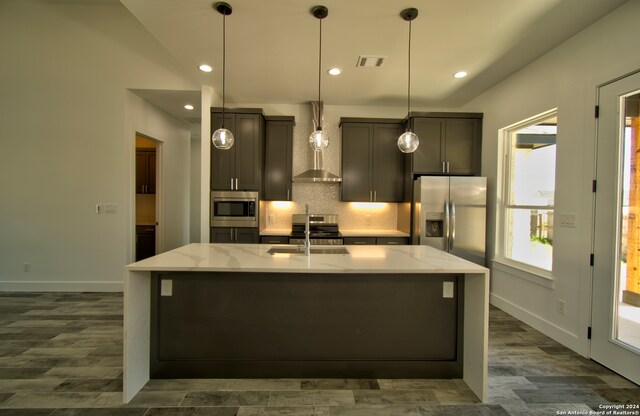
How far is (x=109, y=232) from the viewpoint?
420 centimetres

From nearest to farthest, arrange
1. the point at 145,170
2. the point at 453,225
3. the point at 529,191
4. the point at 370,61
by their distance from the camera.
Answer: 1. the point at 370,61
2. the point at 529,191
3. the point at 453,225
4. the point at 145,170

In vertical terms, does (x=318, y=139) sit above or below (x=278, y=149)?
below

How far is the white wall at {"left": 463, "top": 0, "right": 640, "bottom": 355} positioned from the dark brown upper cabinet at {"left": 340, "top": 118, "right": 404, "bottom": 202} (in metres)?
1.66

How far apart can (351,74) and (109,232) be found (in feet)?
13.1

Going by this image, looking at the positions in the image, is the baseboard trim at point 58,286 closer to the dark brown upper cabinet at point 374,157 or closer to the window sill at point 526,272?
the dark brown upper cabinet at point 374,157

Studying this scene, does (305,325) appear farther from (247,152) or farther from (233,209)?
(247,152)

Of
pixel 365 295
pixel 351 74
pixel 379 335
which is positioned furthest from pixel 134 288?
pixel 351 74

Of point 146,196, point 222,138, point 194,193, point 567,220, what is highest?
point 222,138

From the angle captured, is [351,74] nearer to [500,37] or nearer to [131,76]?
[500,37]

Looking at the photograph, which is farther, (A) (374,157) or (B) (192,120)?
(B) (192,120)

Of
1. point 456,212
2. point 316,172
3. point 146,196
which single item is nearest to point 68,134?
point 146,196

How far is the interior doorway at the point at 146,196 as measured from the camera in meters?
5.50

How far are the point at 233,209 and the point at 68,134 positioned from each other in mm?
2563

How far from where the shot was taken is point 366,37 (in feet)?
9.03
